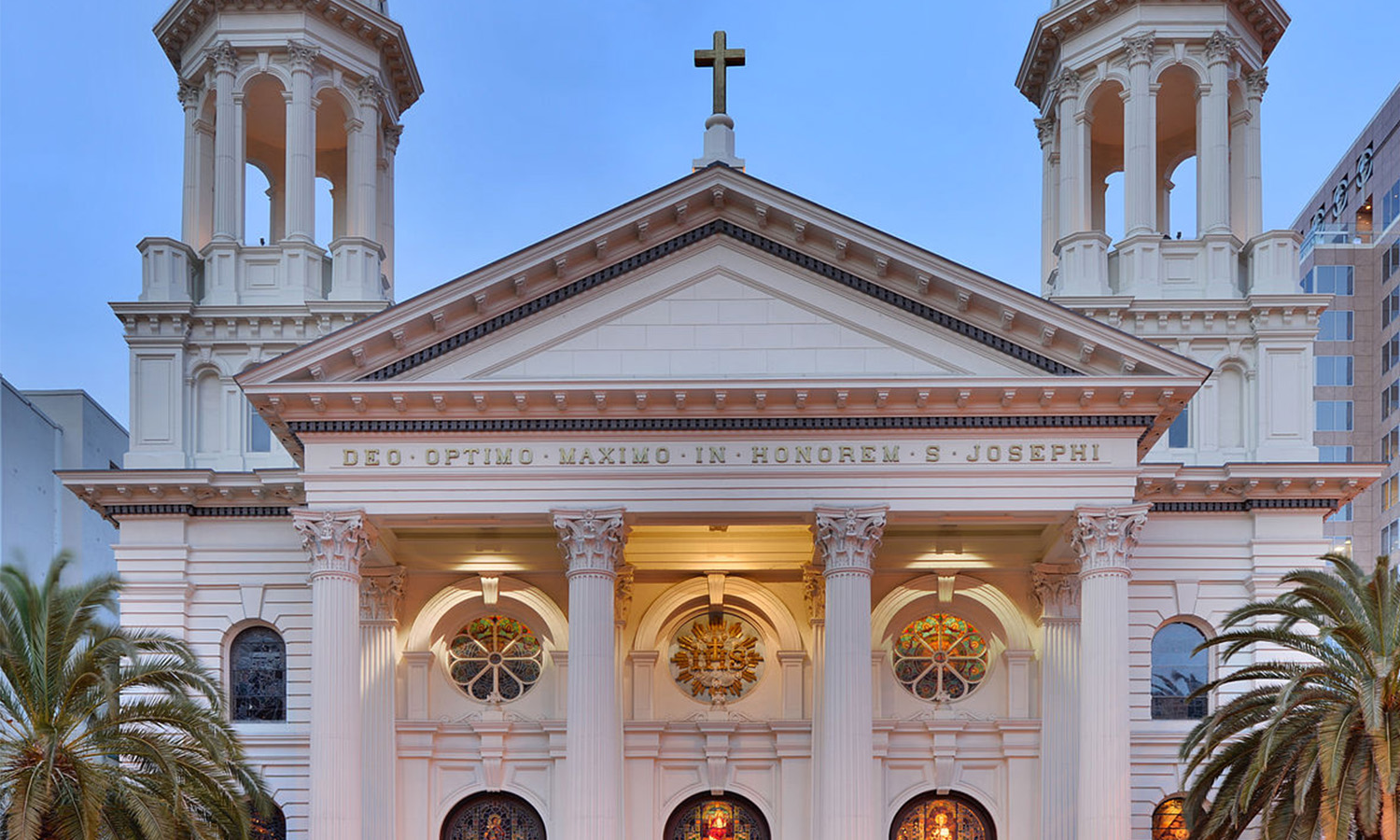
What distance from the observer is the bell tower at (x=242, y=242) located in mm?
38906

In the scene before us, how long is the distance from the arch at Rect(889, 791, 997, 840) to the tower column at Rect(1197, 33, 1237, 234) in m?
12.8

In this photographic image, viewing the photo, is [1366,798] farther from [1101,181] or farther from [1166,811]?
[1101,181]

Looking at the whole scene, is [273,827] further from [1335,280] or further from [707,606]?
[1335,280]

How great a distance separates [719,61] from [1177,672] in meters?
14.8

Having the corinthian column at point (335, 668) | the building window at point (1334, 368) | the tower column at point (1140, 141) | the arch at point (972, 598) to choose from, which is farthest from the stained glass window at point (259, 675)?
the building window at point (1334, 368)

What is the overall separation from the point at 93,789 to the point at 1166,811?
2015 cm

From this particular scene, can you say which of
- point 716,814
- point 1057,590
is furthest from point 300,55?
point 1057,590

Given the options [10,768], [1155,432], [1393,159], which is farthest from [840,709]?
[1393,159]

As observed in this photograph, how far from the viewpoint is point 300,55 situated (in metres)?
40.3

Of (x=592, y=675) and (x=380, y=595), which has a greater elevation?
(x=380, y=595)

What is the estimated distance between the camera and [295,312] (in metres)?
39.4

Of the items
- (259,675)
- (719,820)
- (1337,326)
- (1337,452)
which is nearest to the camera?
(719,820)

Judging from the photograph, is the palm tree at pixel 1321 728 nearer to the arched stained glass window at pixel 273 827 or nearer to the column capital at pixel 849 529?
the column capital at pixel 849 529

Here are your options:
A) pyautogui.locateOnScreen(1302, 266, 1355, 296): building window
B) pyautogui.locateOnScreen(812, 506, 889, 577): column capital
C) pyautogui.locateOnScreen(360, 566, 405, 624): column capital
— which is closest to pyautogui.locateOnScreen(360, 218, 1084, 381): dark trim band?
pyautogui.locateOnScreen(812, 506, 889, 577): column capital
